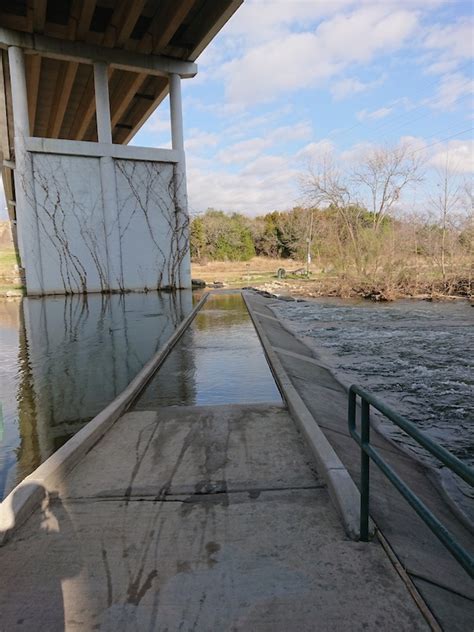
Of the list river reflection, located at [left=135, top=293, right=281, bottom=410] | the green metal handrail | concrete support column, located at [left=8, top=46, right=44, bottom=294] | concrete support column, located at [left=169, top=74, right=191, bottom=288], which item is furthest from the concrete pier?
concrete support column, located at [left=169, top=74, right=191, bottom=288]

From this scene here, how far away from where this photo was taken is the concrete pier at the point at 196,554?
2.00 m

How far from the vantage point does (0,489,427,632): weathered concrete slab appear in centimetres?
198

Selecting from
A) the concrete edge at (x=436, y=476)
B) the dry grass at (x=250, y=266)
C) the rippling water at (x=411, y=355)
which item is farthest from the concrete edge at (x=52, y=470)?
the dry grass at (x=250, y=266)

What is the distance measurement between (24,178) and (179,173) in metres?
5.92

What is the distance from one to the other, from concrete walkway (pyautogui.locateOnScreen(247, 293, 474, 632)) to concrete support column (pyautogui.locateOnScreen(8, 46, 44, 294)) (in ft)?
46.6

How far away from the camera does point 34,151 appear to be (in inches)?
666

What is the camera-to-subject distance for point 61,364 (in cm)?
725

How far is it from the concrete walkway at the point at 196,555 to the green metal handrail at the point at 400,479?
1.24 ft

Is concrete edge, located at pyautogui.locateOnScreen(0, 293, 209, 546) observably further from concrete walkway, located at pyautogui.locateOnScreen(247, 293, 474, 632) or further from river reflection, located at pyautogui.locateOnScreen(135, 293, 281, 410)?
concrete walkway, located at pyautogui.locateOnScreen(247, 293, 474, 632)

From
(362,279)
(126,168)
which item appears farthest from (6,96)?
(362,279)

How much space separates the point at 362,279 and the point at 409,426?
22.4 meters

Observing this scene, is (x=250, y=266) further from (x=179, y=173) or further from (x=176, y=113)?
(x=176, y=113)

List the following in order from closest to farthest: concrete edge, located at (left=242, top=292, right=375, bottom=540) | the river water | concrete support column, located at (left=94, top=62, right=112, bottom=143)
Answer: concrete edge, located at (left=242, top=292, right=375, bottom=540)
the river water
concrete support column, located at (left=94, top=62, right=112, bottom=143)

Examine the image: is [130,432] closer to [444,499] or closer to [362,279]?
[444,499]
